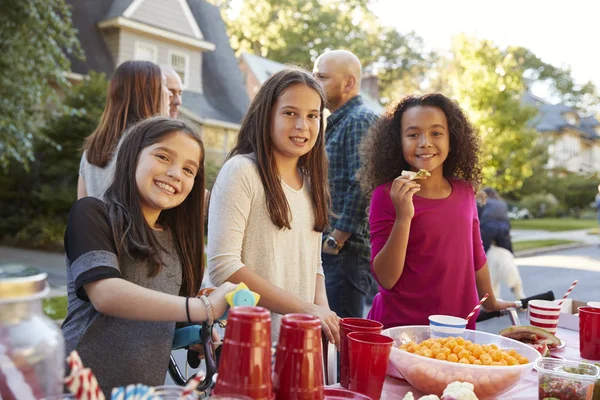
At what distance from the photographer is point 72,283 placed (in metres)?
1.90

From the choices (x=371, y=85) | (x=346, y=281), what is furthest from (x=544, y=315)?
(x=371, y=85)

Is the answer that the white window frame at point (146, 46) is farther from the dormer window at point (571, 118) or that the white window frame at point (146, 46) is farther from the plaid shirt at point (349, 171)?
the dormer window at point (571, 118)

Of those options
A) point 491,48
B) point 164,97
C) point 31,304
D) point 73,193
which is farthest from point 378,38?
point 31,304

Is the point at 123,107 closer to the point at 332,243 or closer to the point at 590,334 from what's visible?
the point at 332,243

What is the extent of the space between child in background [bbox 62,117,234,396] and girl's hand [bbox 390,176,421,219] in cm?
86

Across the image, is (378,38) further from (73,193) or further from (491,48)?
(73,193)

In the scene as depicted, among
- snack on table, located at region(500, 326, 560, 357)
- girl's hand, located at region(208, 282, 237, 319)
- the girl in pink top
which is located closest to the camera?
girl's hand, located at region(208, 282, 237, 319)

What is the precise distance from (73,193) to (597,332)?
12455 millimetres

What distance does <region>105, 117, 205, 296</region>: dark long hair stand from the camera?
2.01 meters

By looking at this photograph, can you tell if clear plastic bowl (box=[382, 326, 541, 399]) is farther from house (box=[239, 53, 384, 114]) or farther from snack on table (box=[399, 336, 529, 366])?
house (box=[239, 53, 384, 114])

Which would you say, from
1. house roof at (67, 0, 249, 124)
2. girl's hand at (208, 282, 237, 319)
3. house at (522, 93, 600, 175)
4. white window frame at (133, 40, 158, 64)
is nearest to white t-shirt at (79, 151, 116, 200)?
girl's hand at (208, 282, 237, 319)

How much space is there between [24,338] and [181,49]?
18.7 m

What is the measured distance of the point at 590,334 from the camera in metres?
2.43

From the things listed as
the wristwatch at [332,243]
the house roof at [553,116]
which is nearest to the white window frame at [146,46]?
the wristwatch at [332,243]
